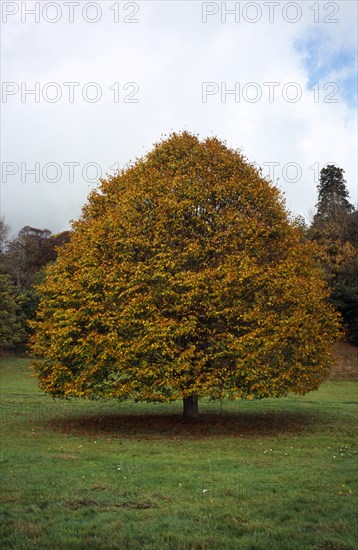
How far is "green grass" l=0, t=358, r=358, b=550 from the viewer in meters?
7.21

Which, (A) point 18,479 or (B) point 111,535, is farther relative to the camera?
(A) point 18,479

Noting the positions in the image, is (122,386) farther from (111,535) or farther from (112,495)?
(111,535)

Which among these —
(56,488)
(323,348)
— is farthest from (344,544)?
(323,348)

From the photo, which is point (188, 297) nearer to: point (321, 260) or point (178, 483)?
point (178, 483)

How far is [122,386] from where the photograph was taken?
17734 mm

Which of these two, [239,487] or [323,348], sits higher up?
[323,348]

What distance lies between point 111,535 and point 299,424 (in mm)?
15985

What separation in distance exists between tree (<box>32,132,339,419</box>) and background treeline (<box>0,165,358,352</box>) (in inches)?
880

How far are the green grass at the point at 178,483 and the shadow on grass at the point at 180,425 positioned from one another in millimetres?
72

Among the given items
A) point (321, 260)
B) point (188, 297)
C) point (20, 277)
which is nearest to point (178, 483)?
point (188, 297)

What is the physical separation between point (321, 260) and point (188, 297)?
44.2 metres

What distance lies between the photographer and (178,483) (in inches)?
414

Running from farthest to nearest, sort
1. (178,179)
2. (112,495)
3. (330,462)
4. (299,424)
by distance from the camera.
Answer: (299,424) → (178,179) → (330,462) → (112,495)

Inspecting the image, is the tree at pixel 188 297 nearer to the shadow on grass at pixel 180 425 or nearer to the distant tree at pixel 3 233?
the shadow on grass at pixel 180 425
